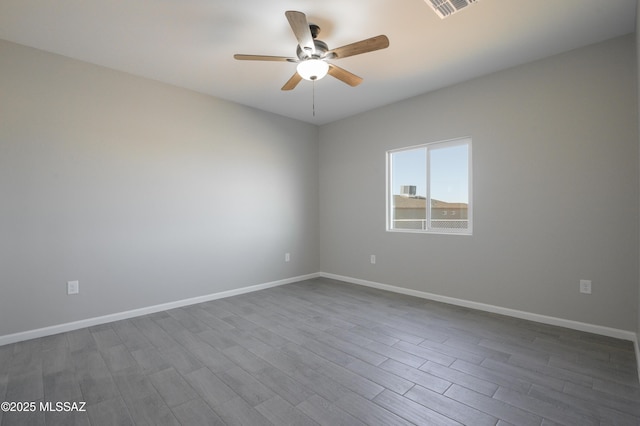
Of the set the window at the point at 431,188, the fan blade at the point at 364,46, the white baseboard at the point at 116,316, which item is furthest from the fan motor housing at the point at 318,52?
the white baseboard at the point at 116,316

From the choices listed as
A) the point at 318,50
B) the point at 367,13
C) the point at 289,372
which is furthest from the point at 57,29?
the point at 289,372

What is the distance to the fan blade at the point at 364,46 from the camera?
2.03 metres

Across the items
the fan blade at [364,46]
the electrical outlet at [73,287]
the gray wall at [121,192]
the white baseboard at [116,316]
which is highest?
the fan blade at [364,46]

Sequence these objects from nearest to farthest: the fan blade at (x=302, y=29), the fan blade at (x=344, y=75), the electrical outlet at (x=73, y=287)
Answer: the fan blade at (x=302, y=29) < the fan blade at (x=344, y=75) < the electrical outlet at (x=73, y=287)

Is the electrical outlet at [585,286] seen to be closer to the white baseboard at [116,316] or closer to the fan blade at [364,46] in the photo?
the fan blade at [364,46]

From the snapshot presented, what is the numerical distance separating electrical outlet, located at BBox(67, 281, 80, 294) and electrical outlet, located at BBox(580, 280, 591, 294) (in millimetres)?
4721

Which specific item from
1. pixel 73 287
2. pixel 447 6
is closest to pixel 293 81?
pixel 447 6

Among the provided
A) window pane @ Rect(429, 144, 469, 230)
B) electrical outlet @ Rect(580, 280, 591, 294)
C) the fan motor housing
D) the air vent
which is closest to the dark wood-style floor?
electrical outlet @ Rect(580, 280, 591, 294)

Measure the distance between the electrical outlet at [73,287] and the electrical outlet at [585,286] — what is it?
4.72m

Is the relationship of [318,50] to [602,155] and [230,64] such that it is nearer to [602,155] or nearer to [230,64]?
[230,64]

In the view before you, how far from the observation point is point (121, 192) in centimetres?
312

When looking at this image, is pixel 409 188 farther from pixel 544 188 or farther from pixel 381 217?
pixel 544 188

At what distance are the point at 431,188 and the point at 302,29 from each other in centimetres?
260

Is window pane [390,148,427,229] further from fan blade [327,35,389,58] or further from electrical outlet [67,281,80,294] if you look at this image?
electrical outlet [67,281,80,294]
